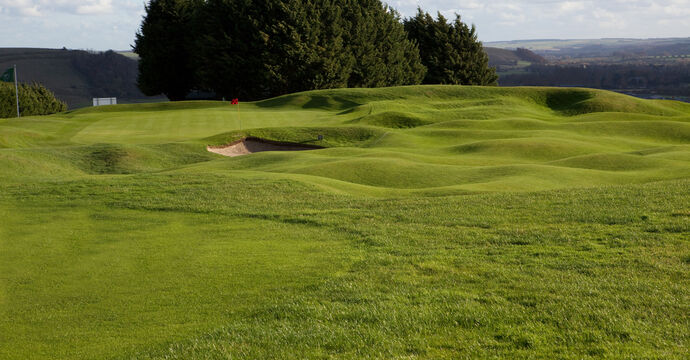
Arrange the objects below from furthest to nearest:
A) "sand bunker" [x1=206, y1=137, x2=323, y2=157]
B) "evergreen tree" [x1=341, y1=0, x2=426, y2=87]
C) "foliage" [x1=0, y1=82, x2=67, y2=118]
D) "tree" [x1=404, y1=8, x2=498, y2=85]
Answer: "tree" [x1=404, y1=8, x2=498, y2=85]
"foliage" [x1=0, y1=82, x2=67, y2=118]
"evergreen tree" [x1=341, y1=0, x2=426, y2=87]
"sand bunker" [x1=206, y1=137, x2=323, y2=157]

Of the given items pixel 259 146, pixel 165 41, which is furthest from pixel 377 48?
pixel 259 146

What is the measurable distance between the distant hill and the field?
13621 centimetres

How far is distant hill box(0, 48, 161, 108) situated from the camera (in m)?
146

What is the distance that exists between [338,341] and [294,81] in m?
53.1

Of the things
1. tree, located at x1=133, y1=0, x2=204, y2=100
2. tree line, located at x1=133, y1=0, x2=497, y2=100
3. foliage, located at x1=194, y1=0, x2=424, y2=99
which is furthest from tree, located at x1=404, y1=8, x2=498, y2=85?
tree, located at x1=133, y1=0, x2=204, y2=100

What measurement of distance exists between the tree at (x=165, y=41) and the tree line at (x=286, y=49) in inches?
4.4

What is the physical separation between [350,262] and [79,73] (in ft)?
555

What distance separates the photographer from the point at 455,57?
72.2 metres

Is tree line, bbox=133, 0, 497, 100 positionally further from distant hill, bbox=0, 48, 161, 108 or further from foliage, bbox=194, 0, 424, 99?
distant hill, bbox=0, 48, 161, 108

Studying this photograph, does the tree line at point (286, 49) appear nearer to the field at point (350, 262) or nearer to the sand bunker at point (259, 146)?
the sand bunker at point (259, 146)

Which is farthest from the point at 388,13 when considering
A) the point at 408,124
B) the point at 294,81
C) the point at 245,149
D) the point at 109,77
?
the point at 109,77

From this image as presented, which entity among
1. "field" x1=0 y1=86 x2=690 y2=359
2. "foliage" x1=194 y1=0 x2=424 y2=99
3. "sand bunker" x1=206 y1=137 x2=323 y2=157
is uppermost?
"foliage" x1=194 y1=0 x2=424 y2=99

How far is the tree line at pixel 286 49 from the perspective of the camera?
56.2 m

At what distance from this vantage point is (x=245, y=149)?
89.0 feet
